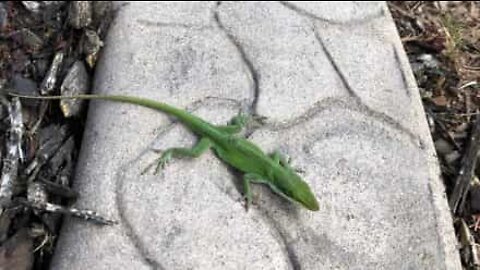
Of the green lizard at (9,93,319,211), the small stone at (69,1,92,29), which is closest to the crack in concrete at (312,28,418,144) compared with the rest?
the green lizard at (9,93,319,211)

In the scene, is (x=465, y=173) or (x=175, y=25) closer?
(x=465, y=173)

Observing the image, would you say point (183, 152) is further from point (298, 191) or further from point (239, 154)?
point (298, 191)

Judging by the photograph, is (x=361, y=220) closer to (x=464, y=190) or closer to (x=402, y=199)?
(x=402, y=199)

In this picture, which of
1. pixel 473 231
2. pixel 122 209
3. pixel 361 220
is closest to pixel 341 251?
pixel 361 220

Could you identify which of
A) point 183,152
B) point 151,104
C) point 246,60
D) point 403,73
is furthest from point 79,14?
point 403,73

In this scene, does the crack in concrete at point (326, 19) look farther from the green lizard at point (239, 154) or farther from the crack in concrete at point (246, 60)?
the green lizard at point (239, 154)

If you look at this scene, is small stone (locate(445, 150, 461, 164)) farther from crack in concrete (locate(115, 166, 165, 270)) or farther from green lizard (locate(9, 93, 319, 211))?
crack in concrete (locate(115, 166, 165, 270))
